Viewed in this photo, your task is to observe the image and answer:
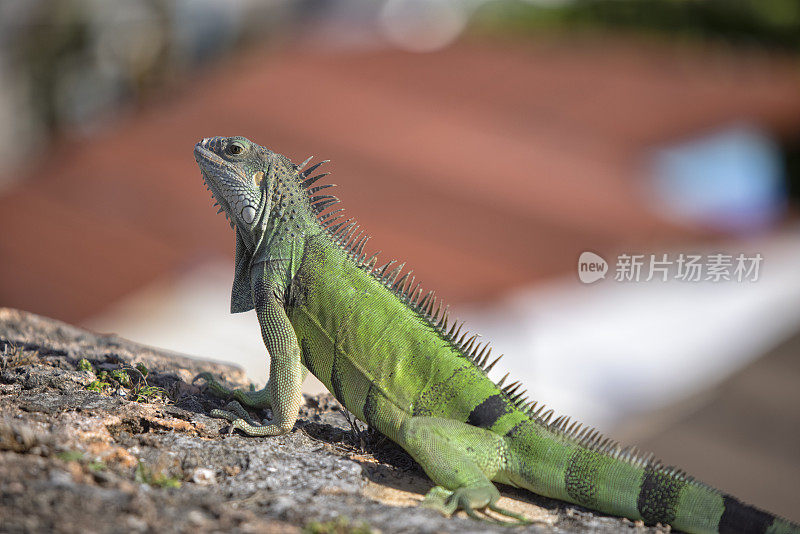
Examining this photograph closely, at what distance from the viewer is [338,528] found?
331 cm

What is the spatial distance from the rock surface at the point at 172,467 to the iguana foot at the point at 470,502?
0.07 meters

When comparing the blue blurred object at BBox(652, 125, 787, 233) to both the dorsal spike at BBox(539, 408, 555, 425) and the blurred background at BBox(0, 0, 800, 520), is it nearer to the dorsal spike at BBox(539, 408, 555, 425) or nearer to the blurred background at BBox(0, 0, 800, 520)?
the blurred background at BBox(0, 0, 800, 520)

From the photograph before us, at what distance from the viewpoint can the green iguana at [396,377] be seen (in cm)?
402

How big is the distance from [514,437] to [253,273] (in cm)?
175

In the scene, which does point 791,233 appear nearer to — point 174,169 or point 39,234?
point 174,169

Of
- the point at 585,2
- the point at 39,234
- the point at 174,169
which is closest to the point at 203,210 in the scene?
the point at 174,169

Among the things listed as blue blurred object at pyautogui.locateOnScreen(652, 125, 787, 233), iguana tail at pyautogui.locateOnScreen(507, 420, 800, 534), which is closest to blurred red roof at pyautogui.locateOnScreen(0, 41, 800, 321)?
blue blurred object at pyautogui.locateOnScreen(652, 125, 787, 233)

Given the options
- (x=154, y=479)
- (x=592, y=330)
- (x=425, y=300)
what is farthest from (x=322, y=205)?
(x=592, y=330)

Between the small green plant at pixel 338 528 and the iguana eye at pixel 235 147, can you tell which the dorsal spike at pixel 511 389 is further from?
the iguana eye at pixel 235 147

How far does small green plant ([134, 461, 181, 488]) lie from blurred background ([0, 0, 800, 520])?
6.03 m

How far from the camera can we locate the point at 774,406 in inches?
389

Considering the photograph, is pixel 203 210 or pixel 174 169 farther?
pixel 174 169

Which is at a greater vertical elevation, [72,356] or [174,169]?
[174,169]

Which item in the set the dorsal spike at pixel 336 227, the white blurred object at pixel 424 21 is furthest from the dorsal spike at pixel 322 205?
the white blurred object at pixel 424 21
